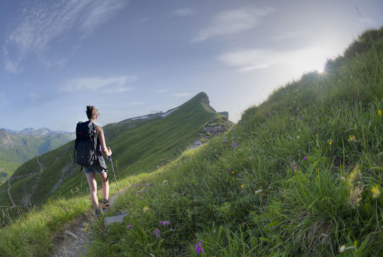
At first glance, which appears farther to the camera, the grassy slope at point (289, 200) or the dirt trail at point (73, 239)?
the dirt trail at point (73, 239)

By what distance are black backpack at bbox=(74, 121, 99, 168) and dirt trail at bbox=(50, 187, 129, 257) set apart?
180cm

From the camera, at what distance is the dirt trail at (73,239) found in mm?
5000

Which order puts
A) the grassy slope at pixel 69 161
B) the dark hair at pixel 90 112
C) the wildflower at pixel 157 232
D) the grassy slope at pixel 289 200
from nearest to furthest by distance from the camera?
the grassy slope at pixel 289 200
the wildflower at pixel 157 232
the dark hair at pixel 90 112
the grassy slope at pixel 69 161

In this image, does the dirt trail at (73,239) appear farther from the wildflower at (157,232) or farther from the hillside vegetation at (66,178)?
the wildflower at (157,232)

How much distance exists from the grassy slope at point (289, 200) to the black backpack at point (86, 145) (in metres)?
2.43

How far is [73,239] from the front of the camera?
5660 mm

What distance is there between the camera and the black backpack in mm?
5988

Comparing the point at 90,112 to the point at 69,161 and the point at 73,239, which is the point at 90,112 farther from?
the point at 69,161

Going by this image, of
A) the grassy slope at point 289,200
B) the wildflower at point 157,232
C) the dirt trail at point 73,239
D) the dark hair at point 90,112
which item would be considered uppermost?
the dark hair at point 90,112

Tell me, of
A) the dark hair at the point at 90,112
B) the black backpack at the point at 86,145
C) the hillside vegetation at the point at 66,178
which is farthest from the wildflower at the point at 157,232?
the dark hair at the point at 90,112

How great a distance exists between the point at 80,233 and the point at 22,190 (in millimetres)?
111670

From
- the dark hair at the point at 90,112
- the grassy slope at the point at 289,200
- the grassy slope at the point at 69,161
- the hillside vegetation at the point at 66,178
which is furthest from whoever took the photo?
the grassy slope at the point at 69,161

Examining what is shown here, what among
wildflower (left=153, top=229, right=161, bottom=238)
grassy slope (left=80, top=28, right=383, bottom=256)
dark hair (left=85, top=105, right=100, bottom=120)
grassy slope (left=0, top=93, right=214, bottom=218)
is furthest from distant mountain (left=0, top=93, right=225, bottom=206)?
wildflower (left=153, top=229, right=161, bottom=238)

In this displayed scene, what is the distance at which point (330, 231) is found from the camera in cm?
191
